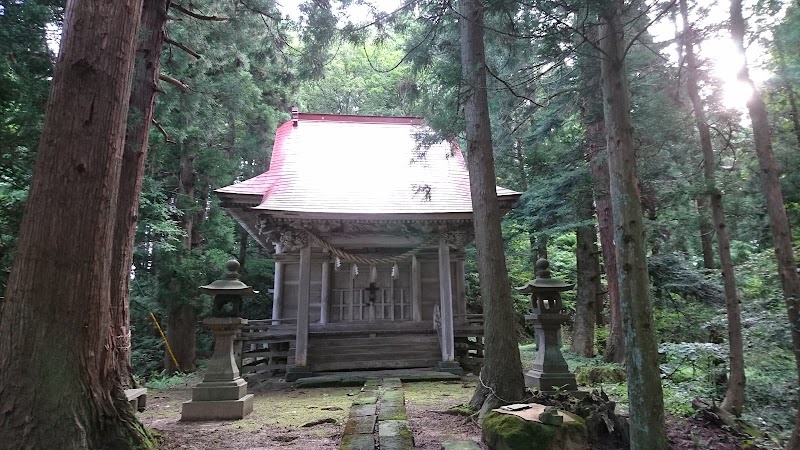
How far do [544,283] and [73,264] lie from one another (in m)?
4.97

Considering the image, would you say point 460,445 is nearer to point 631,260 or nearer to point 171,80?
point 631,260

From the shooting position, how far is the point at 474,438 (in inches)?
A: 164

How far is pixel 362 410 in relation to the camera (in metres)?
5.16

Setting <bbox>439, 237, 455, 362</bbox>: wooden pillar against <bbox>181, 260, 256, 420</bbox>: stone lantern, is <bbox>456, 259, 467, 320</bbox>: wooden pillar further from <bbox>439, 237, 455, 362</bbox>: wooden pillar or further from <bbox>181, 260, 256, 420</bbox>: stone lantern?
<bbox>181, 260, 256, 420</bbox>: stone lantern

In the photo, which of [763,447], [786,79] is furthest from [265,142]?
[763,447]

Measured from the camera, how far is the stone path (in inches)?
150

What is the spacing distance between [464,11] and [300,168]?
6.25m

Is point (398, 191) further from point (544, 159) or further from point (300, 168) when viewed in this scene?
point (544, 159)

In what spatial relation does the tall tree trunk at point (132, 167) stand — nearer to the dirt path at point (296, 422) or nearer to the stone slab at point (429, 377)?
the dirt path at point (296, 422)

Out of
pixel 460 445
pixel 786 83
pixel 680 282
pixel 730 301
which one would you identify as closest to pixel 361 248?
pixel 680 282

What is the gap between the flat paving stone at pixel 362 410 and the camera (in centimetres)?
495

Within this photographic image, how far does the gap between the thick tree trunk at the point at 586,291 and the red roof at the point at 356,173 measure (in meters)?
2.77

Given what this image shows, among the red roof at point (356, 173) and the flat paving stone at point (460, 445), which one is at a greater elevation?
the red roof at point (356, 173)

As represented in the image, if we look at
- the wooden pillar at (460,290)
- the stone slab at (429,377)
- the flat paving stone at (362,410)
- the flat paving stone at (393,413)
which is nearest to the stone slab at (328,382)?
the stone slab at (429,377)
